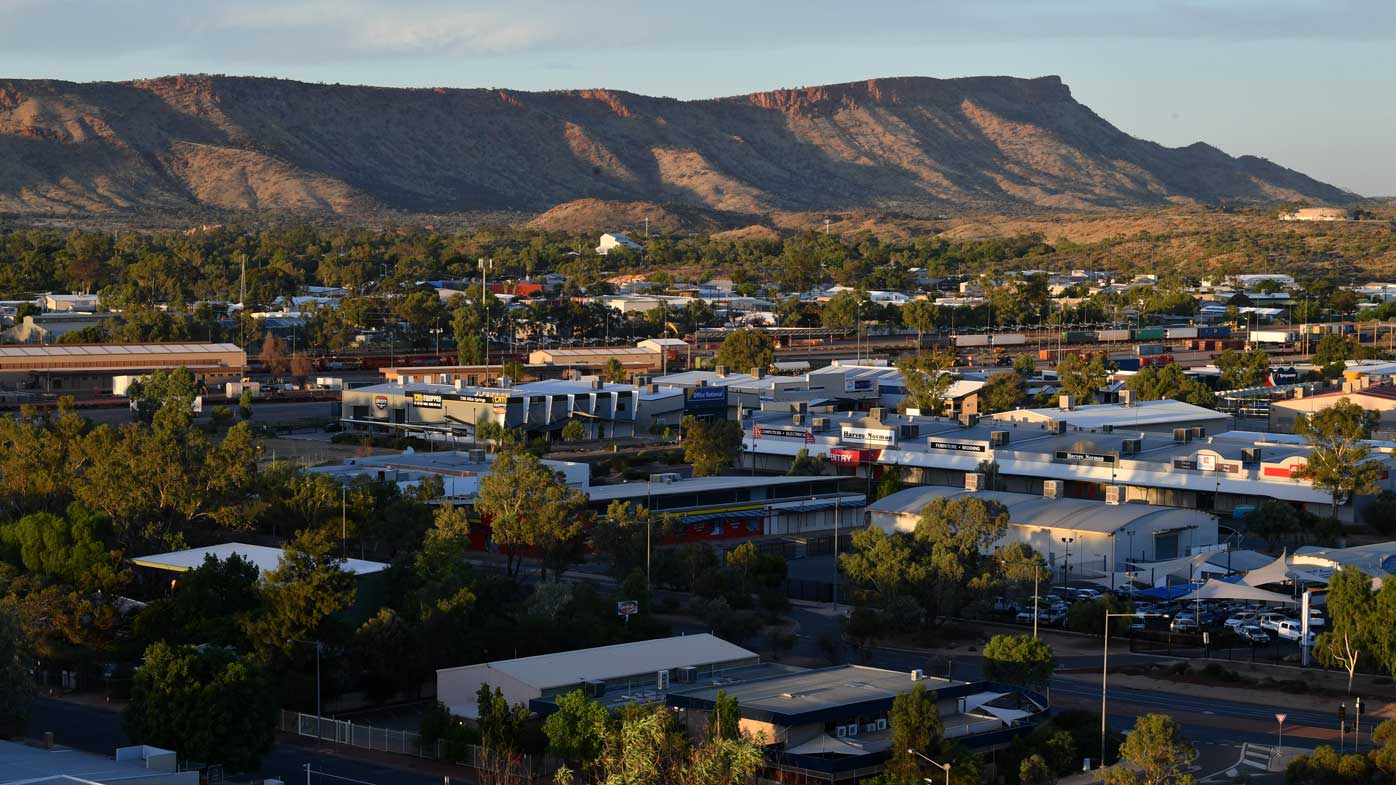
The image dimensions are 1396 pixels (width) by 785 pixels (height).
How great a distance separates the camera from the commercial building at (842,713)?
27344 mm

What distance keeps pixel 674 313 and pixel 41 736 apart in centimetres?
8412

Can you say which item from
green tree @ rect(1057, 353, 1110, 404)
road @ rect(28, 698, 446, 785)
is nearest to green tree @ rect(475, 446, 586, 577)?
road @ rect(28, 698, 446, 785)

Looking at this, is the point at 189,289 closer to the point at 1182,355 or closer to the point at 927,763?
the point at 1182,355

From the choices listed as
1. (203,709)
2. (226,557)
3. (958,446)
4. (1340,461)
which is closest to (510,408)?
(958,446)

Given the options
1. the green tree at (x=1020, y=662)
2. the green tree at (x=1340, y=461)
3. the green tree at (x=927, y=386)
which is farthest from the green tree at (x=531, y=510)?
the green tree at (x=927, y=386)

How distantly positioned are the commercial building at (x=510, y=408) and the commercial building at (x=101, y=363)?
13079 mm

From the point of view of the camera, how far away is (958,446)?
57.8m

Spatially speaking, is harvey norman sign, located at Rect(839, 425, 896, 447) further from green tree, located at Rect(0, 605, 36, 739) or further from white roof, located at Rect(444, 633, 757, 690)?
green tree, located at Rect(0, 605, 36, 739)

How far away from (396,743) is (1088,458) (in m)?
29.3

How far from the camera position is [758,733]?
27.3 m

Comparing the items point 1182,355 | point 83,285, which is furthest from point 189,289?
point 1182,355

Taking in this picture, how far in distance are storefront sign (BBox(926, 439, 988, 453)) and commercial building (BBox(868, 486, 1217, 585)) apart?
8.66 metres

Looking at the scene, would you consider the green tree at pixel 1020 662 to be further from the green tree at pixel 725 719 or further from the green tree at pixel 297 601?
the green tree at pixel 297 601

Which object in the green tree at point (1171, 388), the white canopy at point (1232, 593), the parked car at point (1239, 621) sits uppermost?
the green tree at point (1171, 388)
